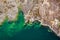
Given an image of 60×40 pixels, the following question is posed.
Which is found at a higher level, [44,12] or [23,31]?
[44,12]

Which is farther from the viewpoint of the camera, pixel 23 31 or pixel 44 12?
pixel 44 12

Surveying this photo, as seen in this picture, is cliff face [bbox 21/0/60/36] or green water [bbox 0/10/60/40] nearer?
green water [bbox 0/10/60/40]

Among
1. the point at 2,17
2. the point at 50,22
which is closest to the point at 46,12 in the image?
the point at 50,22

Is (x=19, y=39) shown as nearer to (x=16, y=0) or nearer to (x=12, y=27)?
(x=12, y=27)

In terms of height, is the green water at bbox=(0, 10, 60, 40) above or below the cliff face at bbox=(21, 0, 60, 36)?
below
